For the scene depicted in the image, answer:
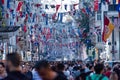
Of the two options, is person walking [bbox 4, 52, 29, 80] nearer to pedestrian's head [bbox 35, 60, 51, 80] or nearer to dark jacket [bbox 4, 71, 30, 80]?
dark jacket [bbox 4, 71, 30, 80]

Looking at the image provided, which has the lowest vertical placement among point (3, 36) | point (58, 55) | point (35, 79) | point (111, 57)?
point (58, 55)

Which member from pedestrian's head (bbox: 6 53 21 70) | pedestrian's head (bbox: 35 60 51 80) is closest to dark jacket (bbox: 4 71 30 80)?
pedestrian's head (bbox: 6 53 21 70)

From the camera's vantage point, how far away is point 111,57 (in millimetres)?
79312

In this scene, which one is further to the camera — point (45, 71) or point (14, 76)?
point (45, 71)

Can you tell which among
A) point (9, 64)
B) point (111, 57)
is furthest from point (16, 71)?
point (111, 57)

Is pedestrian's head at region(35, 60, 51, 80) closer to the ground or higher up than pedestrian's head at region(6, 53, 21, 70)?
closer to the ground

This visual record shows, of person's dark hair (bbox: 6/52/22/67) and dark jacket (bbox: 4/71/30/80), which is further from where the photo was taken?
person's dark hair (bbox: 6/52/22/67)

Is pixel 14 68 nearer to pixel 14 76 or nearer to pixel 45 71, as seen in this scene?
pixel 14 76

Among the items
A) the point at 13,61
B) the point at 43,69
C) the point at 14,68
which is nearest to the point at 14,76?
the point at 14,68

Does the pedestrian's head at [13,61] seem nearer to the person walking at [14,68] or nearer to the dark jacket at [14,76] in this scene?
the person walking at [14,68]

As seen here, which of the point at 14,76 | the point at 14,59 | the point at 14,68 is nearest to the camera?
the point at 14,76

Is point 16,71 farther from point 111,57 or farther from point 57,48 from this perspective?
point 57,48

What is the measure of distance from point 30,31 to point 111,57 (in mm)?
23713

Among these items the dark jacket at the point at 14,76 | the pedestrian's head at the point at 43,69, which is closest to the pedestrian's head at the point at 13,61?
the dark jacket at the point at 14,76
